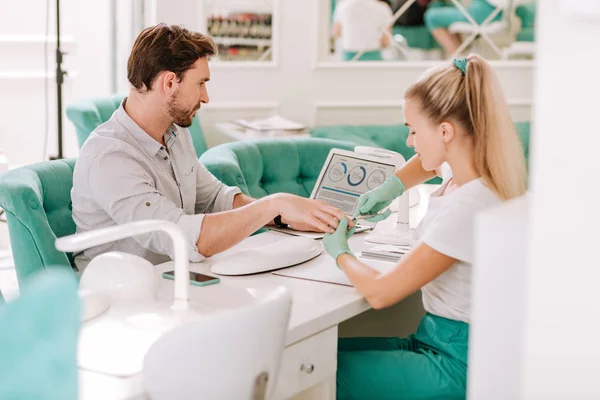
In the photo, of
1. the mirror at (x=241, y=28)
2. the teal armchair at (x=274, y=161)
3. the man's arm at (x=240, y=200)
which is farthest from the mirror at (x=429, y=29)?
the man's arm at (x=240, y=200)

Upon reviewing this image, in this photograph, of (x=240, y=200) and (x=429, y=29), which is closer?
(x=240, y=200)

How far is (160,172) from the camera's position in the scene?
2445 millimetres

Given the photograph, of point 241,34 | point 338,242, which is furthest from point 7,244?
point 338,242

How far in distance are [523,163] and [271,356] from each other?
87 centimetres

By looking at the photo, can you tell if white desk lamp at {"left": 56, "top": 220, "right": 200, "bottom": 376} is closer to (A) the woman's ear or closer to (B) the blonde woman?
(B) the blonde woman

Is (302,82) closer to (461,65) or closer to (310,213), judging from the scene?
(310,213)

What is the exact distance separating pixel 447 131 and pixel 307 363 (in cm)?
62

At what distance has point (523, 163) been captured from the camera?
2059mm

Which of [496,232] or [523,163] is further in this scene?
[523,163]

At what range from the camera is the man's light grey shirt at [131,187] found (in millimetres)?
2248

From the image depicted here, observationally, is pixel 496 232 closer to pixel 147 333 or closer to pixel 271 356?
pixel 271 356

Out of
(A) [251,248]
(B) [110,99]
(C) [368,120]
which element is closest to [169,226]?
(A) [251,248]

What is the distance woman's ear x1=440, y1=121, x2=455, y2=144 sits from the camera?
6.77ft

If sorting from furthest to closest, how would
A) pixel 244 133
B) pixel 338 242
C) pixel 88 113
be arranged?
1. pixel 244 133
2. pixel 88 113
3. pixel 338 242
